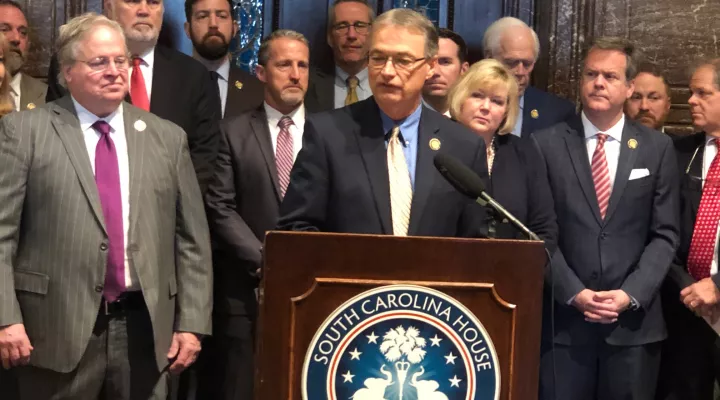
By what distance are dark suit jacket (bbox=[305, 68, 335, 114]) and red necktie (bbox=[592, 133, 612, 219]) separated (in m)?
1.29

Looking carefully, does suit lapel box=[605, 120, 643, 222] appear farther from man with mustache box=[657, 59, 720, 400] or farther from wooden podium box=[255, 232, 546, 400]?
wooden podium box=[255, 232, 546, 400]

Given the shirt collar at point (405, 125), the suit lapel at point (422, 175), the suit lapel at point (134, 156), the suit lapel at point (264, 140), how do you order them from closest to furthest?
the suit lapel at point (422, 175), the shirt collar at point (405, 125), the suit lapel at point (134, 156), the suit lapel at point (264, 140)

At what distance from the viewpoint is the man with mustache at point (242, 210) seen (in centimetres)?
387

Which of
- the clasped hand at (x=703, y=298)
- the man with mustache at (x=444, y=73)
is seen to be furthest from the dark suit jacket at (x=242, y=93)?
the clasped hand at (x=703, y=298)

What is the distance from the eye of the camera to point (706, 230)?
152 inches

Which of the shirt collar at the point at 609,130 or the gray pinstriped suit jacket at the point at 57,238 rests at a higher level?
the shirt collar at the point at 609,130

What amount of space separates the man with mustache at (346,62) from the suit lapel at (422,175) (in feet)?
6.11

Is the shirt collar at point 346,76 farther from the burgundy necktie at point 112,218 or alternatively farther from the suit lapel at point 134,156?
the burgundy necktie at point 112,218

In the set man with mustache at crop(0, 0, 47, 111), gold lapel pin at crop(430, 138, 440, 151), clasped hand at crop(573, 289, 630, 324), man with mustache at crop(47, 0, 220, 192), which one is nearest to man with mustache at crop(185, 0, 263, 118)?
man with mustache at crop(47, 0, 220, 192)

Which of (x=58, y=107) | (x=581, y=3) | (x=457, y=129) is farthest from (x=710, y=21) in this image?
(x=58, y=107)

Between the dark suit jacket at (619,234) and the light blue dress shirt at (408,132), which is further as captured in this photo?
the dark suit jacket at (619,234)

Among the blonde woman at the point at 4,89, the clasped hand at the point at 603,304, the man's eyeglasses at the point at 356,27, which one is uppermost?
the man's eyeglasses at the point at 356,27

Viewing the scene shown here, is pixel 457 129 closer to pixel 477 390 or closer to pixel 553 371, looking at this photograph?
pixel 477 390

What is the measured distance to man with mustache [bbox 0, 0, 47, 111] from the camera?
4.20 m
